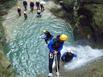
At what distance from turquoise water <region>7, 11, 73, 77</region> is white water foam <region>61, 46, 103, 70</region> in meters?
1.58

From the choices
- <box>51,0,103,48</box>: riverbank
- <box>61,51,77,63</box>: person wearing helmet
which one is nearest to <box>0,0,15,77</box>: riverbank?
<box>61,51,77,63</box>: person wearing helmet

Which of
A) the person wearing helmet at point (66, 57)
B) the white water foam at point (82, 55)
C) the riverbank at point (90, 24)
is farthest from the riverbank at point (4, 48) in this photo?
the riverbank at point (90, 24)

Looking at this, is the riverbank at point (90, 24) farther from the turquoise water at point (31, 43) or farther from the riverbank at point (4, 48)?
the riverbank at point (4, 48)

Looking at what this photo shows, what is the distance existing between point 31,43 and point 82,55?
17.1ft

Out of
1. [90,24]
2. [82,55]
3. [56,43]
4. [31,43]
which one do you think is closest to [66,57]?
[82,55]

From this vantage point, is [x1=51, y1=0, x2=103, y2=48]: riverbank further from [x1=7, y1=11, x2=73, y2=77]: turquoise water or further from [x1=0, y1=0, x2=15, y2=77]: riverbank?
[x1=0, y1=0, x2=15, y2=77]: riverbank

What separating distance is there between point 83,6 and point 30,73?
867cm

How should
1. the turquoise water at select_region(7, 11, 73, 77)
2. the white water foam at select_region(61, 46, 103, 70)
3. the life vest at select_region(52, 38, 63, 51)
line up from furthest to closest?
the turquoise water at select_region(7, 11, 73, 77)
the white water foam at select_region(61, 46, 103, 70)
the life vest at select_region(52, 38, 63, 51)

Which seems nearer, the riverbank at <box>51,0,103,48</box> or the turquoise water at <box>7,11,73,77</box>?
the turquoise water at <box>7,11,73,77</box>

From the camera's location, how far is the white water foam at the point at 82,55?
61.0 ft

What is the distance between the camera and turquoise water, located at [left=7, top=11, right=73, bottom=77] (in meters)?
19.5

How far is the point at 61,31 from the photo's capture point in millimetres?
26766

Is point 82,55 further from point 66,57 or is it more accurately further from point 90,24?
point 90,24

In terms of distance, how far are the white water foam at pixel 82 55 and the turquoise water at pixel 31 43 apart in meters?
1.58
